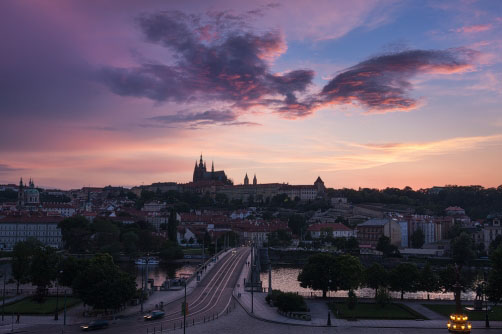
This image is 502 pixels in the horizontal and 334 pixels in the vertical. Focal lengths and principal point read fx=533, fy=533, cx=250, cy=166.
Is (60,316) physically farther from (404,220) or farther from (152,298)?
(404,220)

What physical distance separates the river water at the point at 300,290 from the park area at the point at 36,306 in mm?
21571

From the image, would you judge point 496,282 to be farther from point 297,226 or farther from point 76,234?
point 297,226

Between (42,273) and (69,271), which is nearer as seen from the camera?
(42,273)

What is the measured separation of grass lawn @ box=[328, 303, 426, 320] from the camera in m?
39.1

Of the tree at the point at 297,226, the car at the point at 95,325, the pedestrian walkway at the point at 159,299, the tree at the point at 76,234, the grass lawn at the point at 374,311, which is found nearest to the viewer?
the car at the point at 95,325

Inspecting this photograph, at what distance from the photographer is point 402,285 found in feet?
160

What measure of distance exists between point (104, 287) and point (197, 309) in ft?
24.1

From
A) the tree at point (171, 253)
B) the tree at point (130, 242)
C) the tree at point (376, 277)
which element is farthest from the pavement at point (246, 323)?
the tree at point (130, 242)

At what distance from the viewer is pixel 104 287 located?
3841cm

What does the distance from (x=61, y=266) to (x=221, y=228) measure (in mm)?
94992

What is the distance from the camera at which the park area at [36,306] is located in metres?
40.5

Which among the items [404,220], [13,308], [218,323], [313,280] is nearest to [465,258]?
[404,220]

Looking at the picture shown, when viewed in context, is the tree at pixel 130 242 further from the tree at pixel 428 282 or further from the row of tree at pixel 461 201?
the row of tree at pixel 461 201

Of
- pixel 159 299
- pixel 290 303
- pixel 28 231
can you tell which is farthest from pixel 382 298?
pixel 28 231
